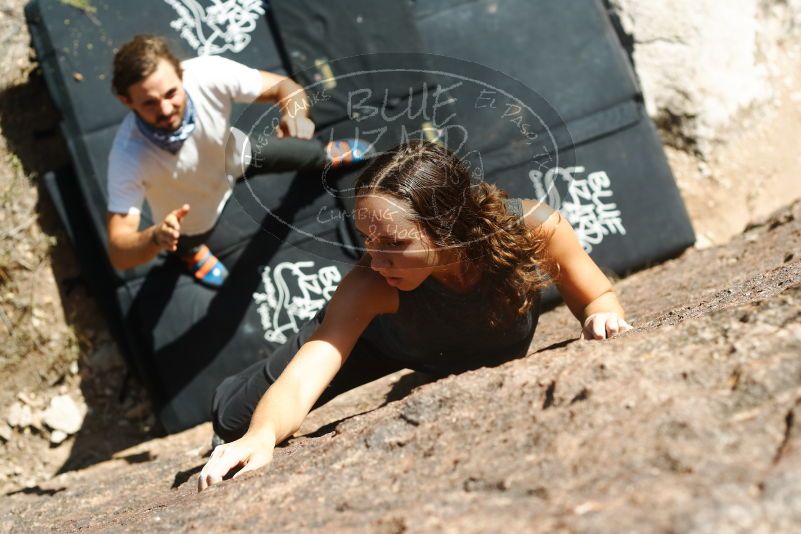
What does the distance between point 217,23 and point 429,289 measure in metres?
2.32

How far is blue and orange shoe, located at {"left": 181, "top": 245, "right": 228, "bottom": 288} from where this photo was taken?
12.6ft

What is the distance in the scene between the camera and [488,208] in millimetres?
2018

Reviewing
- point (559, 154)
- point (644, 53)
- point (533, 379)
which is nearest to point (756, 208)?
point (644, 53)

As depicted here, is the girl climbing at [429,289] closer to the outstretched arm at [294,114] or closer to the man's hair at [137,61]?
the outstretched arm at [294,114]

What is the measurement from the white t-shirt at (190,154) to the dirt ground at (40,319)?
93 cm

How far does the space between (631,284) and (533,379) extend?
2.37 metres

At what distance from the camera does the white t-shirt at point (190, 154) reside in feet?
11.0

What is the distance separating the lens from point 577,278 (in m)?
2.26

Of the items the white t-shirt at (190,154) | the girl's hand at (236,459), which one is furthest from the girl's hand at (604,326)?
the white t-shirt at (190,154)

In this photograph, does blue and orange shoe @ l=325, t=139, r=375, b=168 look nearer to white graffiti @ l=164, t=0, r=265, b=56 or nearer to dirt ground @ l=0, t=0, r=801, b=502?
white graffiti @ l=164, t=0, r=265, b=56

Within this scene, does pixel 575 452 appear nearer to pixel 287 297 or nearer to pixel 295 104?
pixel 295 104

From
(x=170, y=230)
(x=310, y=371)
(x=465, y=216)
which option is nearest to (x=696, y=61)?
(x=170, y=230)

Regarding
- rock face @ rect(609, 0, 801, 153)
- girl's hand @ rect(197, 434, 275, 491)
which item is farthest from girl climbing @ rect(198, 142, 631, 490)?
rock face @ rect(609, 0, 801, 153)

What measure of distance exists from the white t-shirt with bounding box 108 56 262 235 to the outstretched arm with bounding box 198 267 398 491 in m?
1.49
